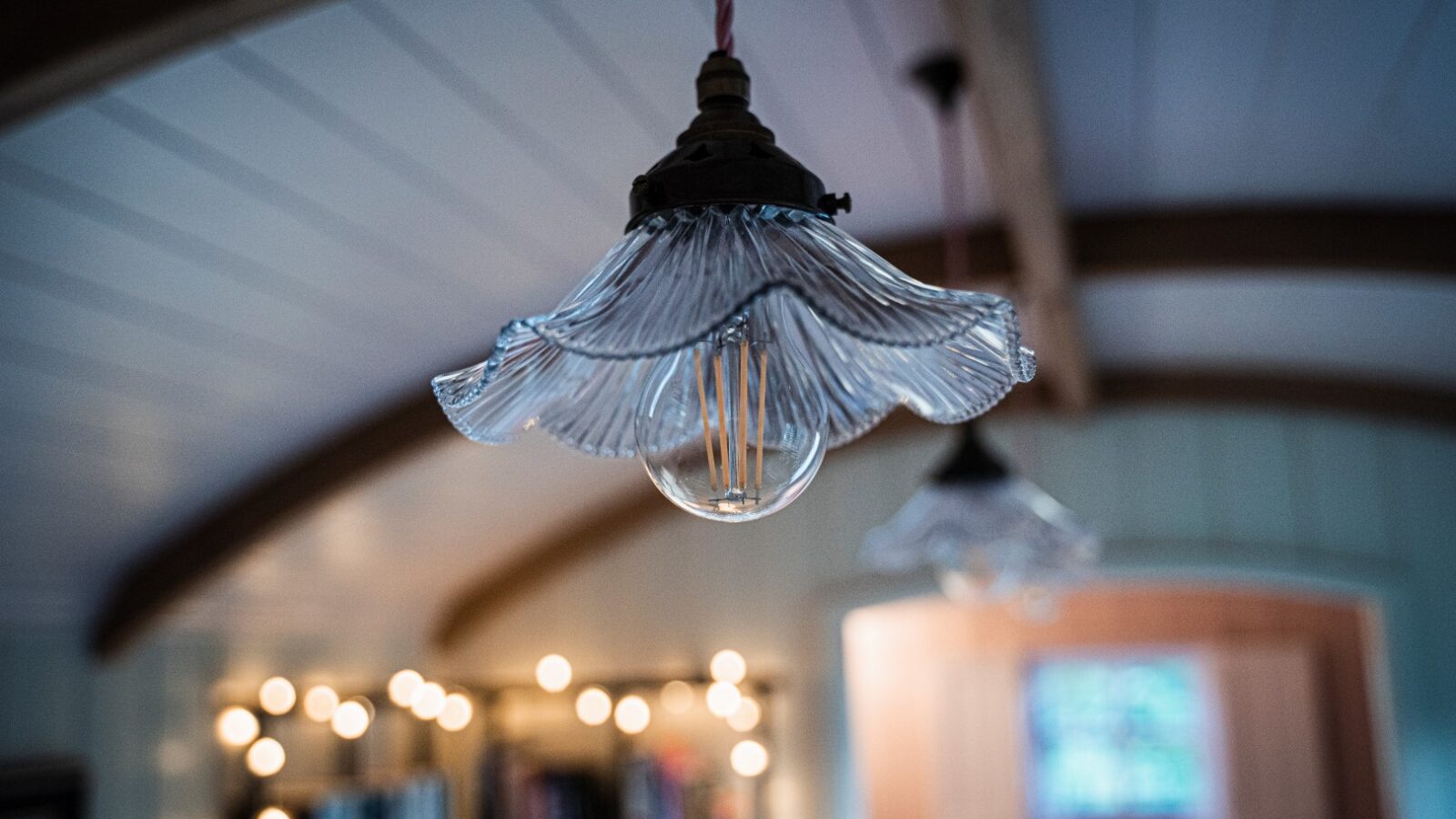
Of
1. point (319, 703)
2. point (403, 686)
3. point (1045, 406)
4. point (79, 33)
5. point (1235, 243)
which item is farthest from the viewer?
point (403, 686)

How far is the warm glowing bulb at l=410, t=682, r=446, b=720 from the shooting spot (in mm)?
5512

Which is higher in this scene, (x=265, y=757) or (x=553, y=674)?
(x=553, y=674)

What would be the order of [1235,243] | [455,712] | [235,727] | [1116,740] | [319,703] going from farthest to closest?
[1116,740]
[455,712]
[319,703]
[235,727]
[1235,243]

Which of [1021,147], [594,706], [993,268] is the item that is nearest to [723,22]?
[1021,147]

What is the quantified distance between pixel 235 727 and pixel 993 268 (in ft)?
10.7

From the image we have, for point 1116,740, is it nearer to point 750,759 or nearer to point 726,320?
point 750,759

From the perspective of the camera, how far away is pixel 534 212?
289cm

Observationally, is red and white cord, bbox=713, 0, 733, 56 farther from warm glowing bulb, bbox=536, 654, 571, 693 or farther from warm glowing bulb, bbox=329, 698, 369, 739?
warm glowing bulb, bbox=536, 654, 571, 693

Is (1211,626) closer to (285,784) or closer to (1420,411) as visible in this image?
(1420,411)

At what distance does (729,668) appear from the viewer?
18.2 ft

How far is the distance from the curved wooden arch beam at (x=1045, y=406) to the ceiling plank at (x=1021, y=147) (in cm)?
131

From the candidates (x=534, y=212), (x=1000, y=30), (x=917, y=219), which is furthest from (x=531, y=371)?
(x=917, y=219)

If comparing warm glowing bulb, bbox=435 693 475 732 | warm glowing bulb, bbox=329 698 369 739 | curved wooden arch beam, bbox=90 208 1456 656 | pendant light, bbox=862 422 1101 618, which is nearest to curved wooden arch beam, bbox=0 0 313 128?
pendant light, bbox=862 422 1101 618

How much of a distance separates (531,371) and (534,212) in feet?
6.42
